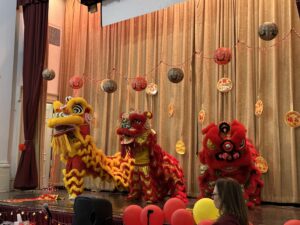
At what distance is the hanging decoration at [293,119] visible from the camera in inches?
182

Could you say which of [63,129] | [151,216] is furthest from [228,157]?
[63,129]

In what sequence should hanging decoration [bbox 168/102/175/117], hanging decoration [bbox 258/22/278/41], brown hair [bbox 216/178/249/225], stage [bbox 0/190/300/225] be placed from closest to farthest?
brown hair [bbox 216/178/249/225], stage [bbox 0/190/300/225], hanging decoration [bbox 258/22/278/41], hanging decoration [bbox 168/102/175/117]

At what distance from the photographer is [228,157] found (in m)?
3.87

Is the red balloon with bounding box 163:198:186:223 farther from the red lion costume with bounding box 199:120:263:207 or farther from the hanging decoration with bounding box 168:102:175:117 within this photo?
the hanging decoration with bounding box 168:102:175:117

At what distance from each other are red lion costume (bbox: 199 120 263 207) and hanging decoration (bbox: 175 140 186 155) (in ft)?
4.37

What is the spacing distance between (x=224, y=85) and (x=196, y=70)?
1.81 ft

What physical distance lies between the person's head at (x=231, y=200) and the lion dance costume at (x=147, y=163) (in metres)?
2.41

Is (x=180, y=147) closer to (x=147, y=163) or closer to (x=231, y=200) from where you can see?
(x=147, y=163)

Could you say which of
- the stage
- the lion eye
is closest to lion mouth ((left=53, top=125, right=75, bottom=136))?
the lion eye

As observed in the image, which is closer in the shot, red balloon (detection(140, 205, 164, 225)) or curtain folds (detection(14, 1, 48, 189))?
red balloon (detection(140, 205, 164, 225))

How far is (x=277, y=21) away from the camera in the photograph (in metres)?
4.95

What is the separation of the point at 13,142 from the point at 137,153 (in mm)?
2907

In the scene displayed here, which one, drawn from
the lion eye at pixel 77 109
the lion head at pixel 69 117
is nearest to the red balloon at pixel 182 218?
the lion head at pixel 69 117

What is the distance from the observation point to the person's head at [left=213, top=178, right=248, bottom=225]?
1.92 metres
